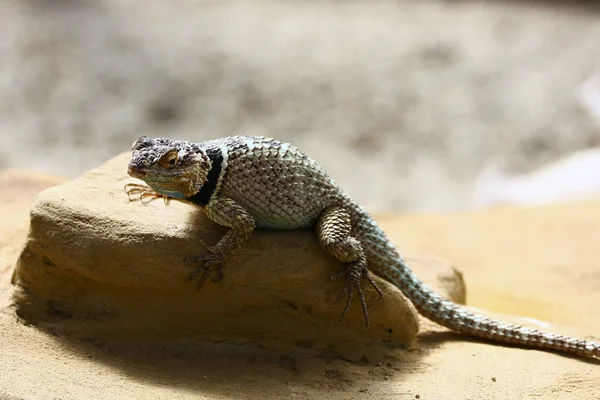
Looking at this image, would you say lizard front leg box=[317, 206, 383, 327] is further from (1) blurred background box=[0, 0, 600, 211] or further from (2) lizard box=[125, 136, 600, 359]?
(1) blurred background box=[0, 0, 600, 211]

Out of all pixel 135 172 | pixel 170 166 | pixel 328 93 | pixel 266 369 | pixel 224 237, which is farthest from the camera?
pixel 328 93

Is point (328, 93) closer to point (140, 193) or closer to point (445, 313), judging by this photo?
point (445, 313)

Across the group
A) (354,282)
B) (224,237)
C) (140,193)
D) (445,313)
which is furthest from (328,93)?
(224,237)

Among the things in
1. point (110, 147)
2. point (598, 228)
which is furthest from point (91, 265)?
point (110, 147)

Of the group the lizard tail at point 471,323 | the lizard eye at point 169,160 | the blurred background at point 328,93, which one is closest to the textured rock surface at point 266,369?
the lizard tail at point 471,323

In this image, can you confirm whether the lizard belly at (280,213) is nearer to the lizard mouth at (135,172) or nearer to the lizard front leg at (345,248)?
the lizard front leg at (345,248)

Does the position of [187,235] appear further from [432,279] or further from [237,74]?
[237,74]

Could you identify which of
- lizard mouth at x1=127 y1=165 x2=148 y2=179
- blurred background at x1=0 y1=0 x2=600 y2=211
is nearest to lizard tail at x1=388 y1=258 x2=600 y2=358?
lizard mouth at x1=127 y1=165 x2=148 y2=179
